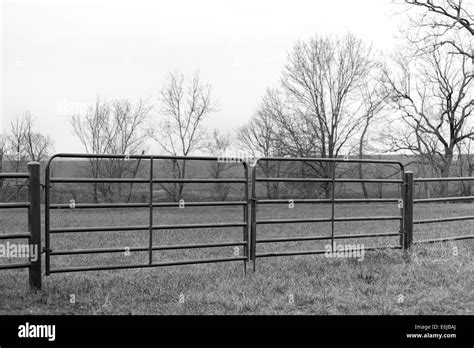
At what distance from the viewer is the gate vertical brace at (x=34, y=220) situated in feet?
18.9

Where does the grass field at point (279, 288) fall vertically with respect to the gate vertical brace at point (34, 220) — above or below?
below

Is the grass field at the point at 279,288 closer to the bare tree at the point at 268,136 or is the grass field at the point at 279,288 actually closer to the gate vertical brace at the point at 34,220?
the gate vertical brace at the point at 34,220

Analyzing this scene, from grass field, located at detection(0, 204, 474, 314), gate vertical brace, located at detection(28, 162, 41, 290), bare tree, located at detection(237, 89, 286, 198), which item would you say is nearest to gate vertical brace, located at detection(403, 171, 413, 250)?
grass field, located at detection(0, 204, 474, 314)

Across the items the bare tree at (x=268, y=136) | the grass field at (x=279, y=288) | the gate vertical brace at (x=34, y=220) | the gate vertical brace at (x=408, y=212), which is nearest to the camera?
the grass field at (x=279, y=288)

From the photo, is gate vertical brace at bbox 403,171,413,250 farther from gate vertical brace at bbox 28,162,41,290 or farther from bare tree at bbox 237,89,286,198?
bare tree at bbox 237,89,286,198

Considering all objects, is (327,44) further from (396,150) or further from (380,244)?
(380,244)

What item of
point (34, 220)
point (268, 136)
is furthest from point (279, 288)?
point (268, 136)

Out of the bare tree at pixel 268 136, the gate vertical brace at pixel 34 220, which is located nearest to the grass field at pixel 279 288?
the gate vertical brace at pixel 34 220

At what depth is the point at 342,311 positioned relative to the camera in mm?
5426

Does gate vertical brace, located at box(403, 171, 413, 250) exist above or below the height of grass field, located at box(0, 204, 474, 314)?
above

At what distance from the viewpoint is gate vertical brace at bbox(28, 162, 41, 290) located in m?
5.76

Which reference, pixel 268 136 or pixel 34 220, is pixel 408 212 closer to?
pixel 34 220
